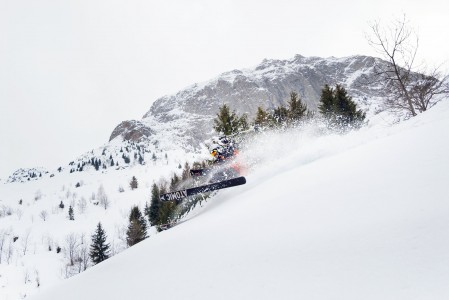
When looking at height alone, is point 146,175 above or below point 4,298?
above

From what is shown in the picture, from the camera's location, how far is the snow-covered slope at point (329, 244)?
2828 mm

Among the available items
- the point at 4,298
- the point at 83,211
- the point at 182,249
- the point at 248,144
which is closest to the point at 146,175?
the point at 83,211

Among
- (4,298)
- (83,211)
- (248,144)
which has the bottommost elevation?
(4,298)

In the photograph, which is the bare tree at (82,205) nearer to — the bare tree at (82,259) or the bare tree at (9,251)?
the bare tree at (9,251)

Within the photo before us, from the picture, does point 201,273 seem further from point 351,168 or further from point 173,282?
point 351,168

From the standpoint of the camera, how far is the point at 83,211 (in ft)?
320

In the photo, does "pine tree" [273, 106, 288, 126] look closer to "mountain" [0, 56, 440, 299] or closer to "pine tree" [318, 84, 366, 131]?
"mountain" [0, 56, 440, 299]

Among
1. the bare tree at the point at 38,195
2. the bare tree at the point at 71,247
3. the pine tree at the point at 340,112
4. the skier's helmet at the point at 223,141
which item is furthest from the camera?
the bare tree at the point at 38,195

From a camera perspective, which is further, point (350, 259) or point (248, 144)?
point (248, 144)

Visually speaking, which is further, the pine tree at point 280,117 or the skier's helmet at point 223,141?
the pine tree at point 280,117

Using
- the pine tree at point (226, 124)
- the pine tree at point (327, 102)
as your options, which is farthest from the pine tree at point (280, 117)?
the pine tree at point (226, 124)

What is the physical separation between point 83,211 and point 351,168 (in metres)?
108

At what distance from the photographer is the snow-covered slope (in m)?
2.83

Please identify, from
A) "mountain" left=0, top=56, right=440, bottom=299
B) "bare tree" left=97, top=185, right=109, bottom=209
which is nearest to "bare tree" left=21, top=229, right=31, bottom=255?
"mountain" left=0, top=56, right=440, bottom=299
